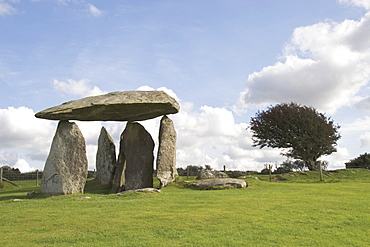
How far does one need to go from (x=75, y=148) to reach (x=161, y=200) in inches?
275

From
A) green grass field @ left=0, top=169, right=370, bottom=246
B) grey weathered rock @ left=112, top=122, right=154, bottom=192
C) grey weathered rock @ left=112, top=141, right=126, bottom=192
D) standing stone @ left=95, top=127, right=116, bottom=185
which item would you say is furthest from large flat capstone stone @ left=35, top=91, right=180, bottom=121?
green grass field @ left=0, top=169, right=370, bottom=246

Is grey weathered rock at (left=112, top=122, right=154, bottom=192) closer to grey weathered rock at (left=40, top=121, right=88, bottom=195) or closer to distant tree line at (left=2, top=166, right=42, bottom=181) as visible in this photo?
grey weathered rock at (left=40, top=121, right=88, bottom=195)

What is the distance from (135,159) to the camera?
872 inches

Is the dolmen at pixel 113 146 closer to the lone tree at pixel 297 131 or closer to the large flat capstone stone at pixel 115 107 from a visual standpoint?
the large flat capstone stone at pixel 115 107

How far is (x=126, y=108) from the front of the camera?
792 inches

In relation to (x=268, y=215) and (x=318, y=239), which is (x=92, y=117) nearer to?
(x=268, y=215)

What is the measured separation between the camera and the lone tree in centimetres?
3966

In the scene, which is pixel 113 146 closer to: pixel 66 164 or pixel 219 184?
pixel 66 164

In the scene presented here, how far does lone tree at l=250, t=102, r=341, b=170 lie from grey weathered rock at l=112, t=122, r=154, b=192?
21.7 metres

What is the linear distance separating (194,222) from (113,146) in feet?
48.2

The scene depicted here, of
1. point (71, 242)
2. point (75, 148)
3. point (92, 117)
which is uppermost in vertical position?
point (92, 117)

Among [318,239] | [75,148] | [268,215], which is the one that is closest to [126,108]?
[75,148]

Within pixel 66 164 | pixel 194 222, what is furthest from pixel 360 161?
pixel 194 222

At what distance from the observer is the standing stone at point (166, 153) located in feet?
69.1
